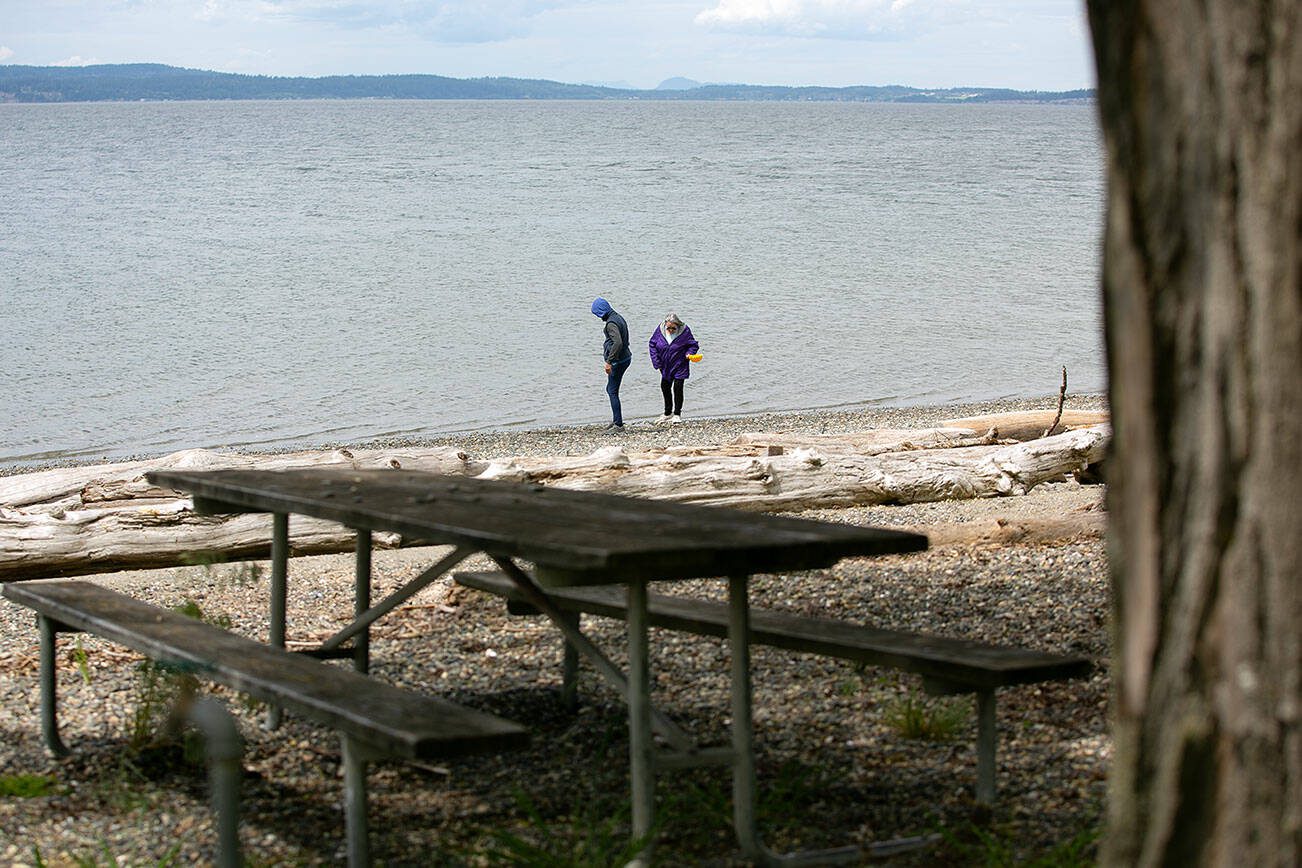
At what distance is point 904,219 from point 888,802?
52809 millimetres

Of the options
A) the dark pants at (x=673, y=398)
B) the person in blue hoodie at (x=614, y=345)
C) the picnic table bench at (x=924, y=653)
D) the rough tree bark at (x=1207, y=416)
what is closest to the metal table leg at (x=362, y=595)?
the picnic table bench at (x=924, y=653)

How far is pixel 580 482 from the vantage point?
353 inches

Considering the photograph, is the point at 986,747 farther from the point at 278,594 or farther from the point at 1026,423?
the point at 1026,423

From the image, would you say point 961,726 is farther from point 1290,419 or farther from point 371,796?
point 1290,419

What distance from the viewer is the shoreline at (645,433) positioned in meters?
17.1

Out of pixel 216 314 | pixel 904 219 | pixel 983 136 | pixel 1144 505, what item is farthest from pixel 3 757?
pixel 983 136

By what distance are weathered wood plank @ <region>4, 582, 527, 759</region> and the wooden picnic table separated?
1.23 feet

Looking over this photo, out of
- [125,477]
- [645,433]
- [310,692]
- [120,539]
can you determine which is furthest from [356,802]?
[645,433]

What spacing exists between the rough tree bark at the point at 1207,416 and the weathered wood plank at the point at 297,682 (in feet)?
4.87

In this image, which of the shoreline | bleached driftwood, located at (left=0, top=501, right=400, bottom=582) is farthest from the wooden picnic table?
the shoreline

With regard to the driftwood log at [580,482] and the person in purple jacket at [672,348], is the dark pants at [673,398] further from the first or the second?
the driftwood log at [580,482]

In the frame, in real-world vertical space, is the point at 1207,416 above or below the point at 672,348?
above

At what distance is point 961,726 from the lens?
4680mm

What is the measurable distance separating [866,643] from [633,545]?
1.07 m
